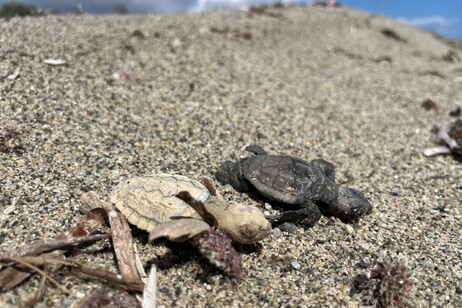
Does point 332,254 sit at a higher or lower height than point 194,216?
lower

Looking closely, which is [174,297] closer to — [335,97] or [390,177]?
[390,177]

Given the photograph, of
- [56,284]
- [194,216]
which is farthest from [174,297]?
[56,284]

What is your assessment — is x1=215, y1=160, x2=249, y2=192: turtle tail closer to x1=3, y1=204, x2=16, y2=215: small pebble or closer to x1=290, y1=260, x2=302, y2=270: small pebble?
x1=290, y1=260, x2=302, y2=270: small pebble

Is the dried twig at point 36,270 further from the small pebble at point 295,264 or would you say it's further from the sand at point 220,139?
the small pebble at point 295,264

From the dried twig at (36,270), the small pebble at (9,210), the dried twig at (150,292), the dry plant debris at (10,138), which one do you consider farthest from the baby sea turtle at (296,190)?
the dry plant debris at (10,138)

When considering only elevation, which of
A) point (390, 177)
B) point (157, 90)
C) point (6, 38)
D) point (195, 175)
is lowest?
point (390, 177)

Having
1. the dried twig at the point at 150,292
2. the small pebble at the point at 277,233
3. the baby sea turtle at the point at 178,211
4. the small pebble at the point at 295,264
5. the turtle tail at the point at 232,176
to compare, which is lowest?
the small pebble at the point at 295,264

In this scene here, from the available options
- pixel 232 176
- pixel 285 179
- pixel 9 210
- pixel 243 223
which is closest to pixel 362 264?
pixel 285 179
